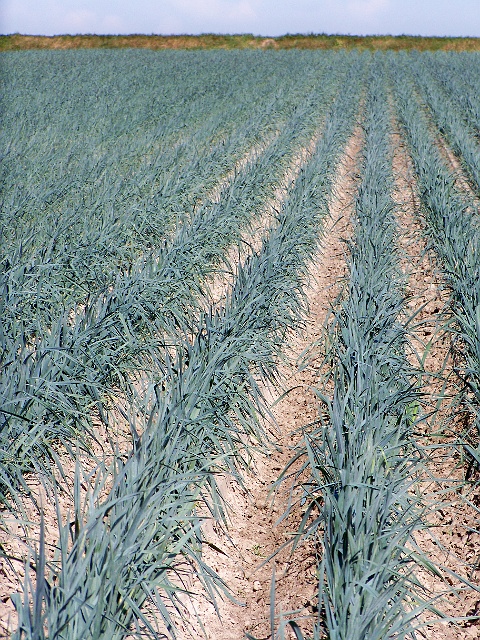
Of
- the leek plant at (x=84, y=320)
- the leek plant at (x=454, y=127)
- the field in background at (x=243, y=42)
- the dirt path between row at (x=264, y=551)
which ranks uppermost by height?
the field in background at (x=243, y=42)

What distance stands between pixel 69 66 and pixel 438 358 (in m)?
20.5

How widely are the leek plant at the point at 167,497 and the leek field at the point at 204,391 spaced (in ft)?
0.04

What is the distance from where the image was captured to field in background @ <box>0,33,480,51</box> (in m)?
36.1

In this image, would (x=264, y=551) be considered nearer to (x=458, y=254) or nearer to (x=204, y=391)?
(x=204, y=391)

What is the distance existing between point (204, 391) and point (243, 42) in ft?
124

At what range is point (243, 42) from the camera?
3666 centimetres

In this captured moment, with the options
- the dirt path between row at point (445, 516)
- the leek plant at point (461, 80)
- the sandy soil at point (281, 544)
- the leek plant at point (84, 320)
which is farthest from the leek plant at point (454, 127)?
the sandy soil at point (281, 544)

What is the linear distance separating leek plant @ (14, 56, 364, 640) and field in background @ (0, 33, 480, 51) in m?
35.3

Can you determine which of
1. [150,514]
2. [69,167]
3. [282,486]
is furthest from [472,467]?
[69,167]

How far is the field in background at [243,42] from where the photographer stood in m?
36.1

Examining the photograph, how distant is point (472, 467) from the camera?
307 centimetres

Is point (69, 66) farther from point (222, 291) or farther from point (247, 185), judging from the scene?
point (222, 291)

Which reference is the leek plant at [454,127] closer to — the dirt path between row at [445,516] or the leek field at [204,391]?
the leek field at [204,391]

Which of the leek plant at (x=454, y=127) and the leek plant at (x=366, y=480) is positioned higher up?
the leek plant at (x=454, y=127)
